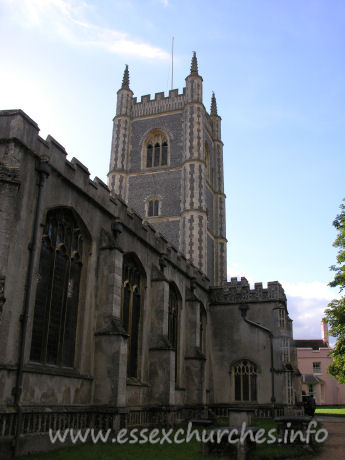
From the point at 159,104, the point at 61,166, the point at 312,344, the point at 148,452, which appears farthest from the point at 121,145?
the point at 312,344

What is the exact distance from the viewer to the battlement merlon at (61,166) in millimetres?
11059

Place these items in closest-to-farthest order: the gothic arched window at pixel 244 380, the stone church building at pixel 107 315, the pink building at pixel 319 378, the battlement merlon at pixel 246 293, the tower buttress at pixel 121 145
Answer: the stone church building at pixel 107 315 → the gothic arched window at pixel 244 380 → the battlement merlon at pixel 246 293 → the tower buttress at pixel 121 145 → the pink building at pixel 319 378

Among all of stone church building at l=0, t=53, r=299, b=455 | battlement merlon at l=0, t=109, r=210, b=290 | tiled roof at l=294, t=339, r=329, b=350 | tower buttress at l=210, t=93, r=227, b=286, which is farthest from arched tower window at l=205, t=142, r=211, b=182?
tiled roof at l=294, t=339, r=329, b=350

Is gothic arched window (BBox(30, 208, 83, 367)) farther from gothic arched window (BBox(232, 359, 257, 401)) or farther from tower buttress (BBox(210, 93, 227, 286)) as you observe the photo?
tower buttress (BBox(210, 93, 227, 286))

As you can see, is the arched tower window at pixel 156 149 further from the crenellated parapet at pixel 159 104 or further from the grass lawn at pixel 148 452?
the grass lawn at pixel 148 452

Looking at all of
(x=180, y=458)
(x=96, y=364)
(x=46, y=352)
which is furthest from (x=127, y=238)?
(x=180, y=458)

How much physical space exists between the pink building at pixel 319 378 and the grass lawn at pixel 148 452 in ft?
147

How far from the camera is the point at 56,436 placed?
11242 mm

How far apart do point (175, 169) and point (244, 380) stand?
55.0 feet

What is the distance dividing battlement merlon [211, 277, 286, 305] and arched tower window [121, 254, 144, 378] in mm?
9533

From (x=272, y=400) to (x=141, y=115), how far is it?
2452cm

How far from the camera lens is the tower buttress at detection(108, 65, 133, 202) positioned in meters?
36.2

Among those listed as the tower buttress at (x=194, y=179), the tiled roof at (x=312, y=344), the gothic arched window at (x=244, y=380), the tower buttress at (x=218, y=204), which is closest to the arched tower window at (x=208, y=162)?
the tower buttress at (x=218, y=204)

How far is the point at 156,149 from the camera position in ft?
122
